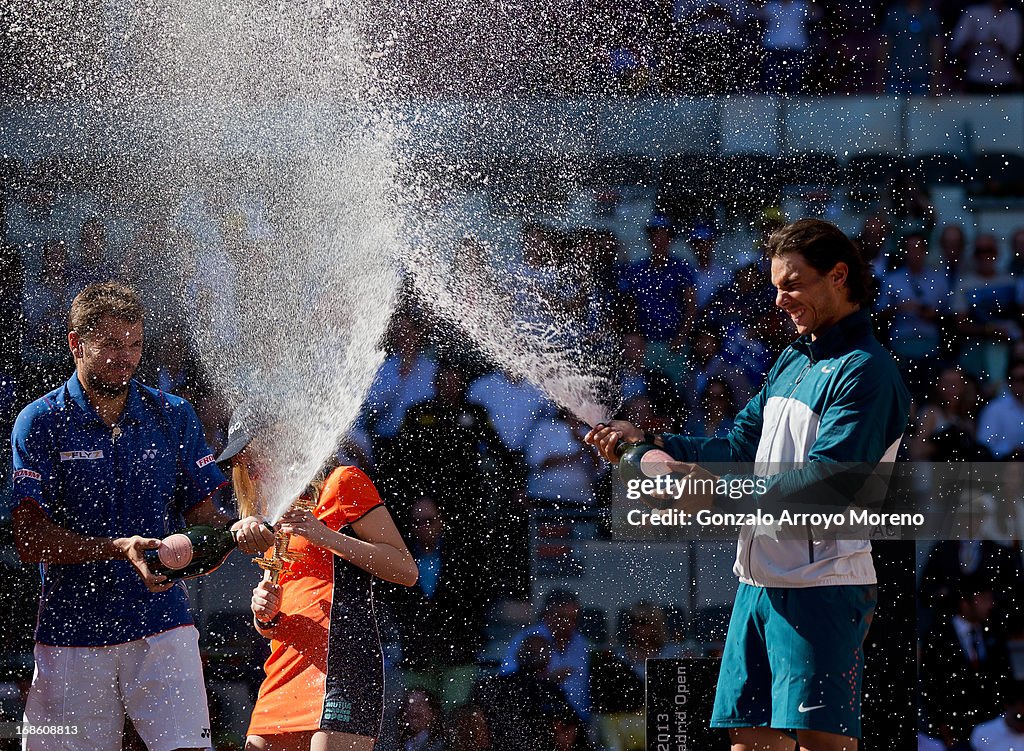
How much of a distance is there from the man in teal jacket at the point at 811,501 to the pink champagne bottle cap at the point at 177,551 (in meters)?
1.15

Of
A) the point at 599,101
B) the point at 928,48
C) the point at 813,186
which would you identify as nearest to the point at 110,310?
the point at 599,101

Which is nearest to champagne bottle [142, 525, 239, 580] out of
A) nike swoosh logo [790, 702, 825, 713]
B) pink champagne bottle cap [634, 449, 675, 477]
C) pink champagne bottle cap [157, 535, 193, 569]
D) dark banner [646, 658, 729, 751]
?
pink champagne bottle cap [157, 535, 193, 569]

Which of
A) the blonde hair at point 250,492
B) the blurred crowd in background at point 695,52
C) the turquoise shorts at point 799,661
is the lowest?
the turquoise shorts at point 799,661

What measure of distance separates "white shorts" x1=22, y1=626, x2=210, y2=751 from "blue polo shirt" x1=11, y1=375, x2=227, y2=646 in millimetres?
49

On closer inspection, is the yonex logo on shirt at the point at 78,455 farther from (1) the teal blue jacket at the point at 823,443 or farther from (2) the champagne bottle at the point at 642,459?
(1) the teal blue jacket at the point at 823,443

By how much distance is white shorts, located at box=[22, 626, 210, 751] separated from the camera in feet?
11.3

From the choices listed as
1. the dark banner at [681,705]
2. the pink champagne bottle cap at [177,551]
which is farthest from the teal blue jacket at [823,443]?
the pink champagne bottle cap at [177,551]

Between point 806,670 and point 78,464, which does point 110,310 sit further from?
point 806,670

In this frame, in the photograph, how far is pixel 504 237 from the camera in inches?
211

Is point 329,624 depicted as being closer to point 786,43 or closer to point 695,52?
point 695,52

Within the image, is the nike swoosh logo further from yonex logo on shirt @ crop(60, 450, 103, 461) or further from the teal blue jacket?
yonex logo on shirt @ crop(60, 450, 103, 461)

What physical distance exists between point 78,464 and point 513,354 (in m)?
2.21

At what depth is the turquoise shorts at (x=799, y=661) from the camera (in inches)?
110

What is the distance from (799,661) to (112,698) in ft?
6.39
